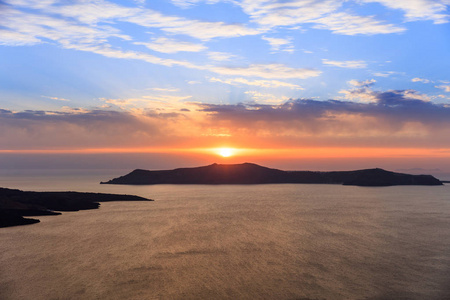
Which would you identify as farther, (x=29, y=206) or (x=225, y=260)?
(x=29, y=206)

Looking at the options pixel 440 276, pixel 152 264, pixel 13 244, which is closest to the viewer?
pixel 440 276

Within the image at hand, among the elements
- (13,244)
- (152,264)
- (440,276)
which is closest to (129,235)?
(13,244)

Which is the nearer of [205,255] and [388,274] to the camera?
[388,274]

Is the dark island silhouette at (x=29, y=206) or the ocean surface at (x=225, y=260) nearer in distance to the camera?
the ocean surface at (x=225, y=260)

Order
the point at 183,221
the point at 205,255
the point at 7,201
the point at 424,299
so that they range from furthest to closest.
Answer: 1. the point at 7,201
2. the point at 183,221
3. the point at 205,255
4. the point at 424,299

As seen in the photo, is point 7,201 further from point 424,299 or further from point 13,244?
point 424,299

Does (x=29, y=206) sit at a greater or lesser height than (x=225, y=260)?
greater

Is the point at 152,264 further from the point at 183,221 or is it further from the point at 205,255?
the point at 183,221

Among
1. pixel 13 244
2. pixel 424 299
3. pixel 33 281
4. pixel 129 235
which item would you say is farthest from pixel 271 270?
pixel 13 244

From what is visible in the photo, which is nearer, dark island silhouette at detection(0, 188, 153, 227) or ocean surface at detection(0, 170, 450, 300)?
ocean surface at detection(0, 170, 450, 300)
